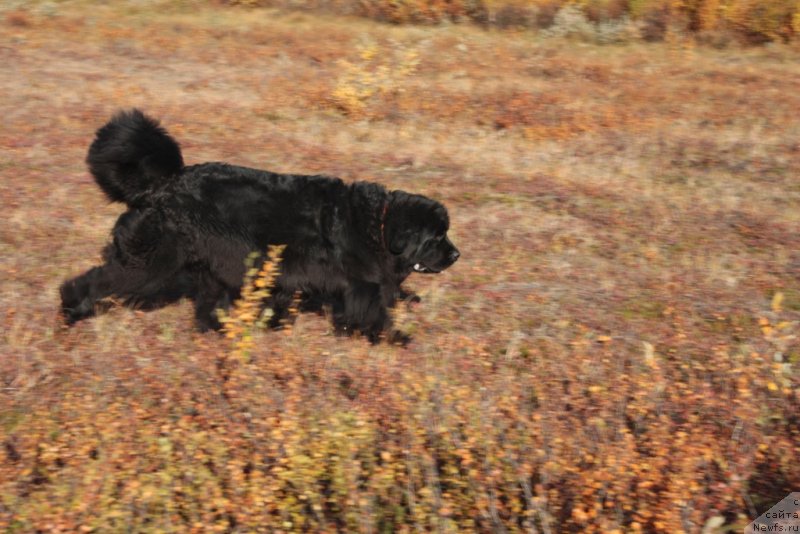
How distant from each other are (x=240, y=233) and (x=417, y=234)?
1.35 m

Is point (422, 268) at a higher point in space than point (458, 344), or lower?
higher

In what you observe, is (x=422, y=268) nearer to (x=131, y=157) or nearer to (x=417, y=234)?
(x=417, y=234)

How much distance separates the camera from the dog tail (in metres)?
6.25

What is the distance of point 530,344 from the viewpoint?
280 inches

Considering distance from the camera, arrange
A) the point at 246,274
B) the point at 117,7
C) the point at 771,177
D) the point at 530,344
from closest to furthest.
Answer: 1. the point at 246,274
2. the point at 530,344
3. the point at 771,177
4. the point at 117,7

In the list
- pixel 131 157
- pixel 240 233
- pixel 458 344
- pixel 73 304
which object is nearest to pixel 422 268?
pixel 458 344

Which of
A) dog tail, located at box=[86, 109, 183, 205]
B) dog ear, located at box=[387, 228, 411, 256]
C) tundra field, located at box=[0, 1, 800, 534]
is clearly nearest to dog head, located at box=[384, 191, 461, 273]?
dog ear, located at box=[387, 228, 411, 256]

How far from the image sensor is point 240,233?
6.52 m

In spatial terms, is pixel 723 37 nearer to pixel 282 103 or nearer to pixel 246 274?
pixel 282 103

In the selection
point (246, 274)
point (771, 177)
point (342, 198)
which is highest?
point (342, 198)

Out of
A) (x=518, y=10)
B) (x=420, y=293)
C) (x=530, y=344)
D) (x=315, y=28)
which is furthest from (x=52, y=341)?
(x=518, y=10)

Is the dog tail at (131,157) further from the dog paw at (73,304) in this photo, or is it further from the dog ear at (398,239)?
the dog ear at (398,239)

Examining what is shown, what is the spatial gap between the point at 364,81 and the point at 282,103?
4.33 feet

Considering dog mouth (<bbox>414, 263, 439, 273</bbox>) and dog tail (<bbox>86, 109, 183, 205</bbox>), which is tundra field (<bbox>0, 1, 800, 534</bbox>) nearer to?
dog mouth (<bbox>414, 263, 439, 273</bbox>)
